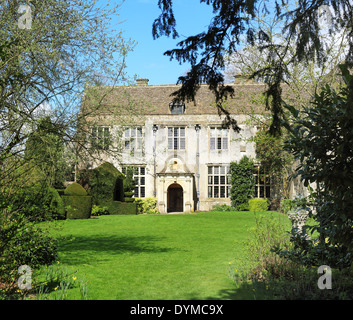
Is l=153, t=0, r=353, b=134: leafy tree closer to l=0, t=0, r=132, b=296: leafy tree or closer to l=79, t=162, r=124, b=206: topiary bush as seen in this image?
l=0, t=0, r=132, b=296: leafy tree

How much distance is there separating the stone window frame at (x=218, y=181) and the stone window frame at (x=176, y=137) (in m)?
2.55

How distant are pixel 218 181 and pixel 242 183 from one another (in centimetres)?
193

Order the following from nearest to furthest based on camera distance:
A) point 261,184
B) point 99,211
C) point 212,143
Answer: point 99,211 < point 261,184 < point 212,143

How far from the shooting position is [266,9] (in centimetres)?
501

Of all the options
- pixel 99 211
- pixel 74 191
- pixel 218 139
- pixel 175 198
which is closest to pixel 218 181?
pixel 218 139

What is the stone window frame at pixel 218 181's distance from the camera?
2852cm

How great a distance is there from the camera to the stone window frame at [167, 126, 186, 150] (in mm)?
29000

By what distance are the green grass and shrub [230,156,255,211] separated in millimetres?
13840

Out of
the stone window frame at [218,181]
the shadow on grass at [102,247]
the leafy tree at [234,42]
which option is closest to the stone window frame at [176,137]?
the stone window frame at [218,181]

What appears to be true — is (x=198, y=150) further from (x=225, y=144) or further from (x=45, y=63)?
(x=45, y=63)

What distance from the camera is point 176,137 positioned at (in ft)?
95.5
